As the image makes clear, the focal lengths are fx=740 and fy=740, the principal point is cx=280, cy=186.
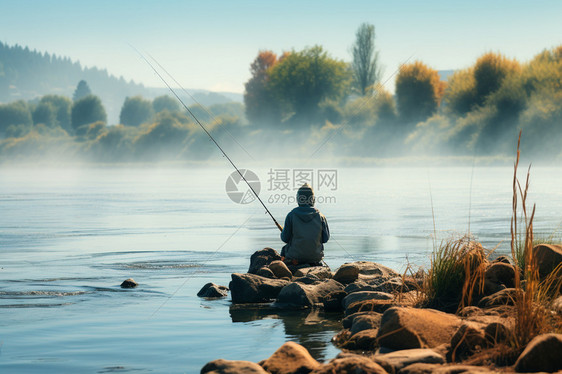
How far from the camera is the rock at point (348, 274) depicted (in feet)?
30.8

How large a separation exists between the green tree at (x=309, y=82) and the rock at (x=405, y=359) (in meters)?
79.3

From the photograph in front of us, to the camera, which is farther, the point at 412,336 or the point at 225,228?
the point at 225,228

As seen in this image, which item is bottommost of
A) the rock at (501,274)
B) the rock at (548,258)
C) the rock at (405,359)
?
the rock at (405,359)

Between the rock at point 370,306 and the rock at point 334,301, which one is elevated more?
the rock at point 370,306

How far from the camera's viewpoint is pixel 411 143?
68.8m

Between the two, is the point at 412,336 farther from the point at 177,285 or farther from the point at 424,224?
the point at 424,224

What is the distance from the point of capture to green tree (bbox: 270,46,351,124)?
85.8m

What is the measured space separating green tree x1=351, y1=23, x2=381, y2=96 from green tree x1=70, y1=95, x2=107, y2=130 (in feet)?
252

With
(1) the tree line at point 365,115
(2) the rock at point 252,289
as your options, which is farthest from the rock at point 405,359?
(1) the tree line at point 365,115

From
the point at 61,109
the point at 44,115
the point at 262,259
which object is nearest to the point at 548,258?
the point at 262,259

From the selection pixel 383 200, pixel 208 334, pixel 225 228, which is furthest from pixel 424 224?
pixel 208 334

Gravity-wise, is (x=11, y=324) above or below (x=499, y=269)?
below

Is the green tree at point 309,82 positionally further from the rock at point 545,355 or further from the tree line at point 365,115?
the rock at point 545,355

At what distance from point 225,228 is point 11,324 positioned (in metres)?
10.7
